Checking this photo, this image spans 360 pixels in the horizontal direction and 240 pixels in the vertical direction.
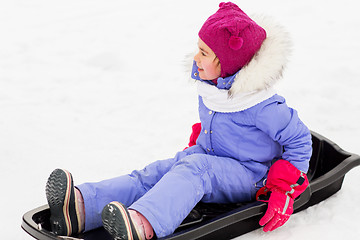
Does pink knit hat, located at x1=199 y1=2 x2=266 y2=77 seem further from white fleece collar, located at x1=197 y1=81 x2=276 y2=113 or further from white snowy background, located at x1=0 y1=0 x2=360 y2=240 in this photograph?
white snowy background, located at x1=0 y1=0 x2=360 y2=240

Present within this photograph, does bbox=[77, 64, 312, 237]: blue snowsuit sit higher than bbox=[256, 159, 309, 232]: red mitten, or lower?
higher

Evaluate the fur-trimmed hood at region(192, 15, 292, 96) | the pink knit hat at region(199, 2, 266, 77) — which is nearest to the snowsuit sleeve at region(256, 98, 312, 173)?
the fur-trimmed hood at region(192, 15, 292, 96)

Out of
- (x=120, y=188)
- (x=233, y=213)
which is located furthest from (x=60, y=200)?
(x=233, y=213)

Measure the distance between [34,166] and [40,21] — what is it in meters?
2.78

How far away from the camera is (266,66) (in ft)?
8.38

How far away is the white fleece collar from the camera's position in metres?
2.63

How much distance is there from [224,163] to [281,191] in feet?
0.86

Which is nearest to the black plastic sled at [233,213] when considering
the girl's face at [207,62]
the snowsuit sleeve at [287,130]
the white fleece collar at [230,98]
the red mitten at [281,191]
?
the red mitten at [281,191]

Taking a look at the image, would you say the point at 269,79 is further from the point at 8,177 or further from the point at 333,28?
the point at 333,28

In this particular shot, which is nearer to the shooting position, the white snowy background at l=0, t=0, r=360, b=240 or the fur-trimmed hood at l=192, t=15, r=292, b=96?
the fur-trimmed hood at l=192, t=15, r=292, b=96

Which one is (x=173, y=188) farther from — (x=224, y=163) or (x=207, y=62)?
(x=207, y=62)

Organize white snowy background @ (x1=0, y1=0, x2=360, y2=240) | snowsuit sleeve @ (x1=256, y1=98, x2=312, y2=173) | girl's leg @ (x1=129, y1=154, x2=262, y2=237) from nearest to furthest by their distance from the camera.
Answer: girl's leg @ (x1=129, y1=154, x2=262, y2=237) < snowsuit sleeve @ (x1=256, y1=98, x2=312, y2=173) < white snowy background @ (x1=0, y1=0, x2=360, y2=240)

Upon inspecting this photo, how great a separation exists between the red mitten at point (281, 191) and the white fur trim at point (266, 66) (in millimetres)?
363

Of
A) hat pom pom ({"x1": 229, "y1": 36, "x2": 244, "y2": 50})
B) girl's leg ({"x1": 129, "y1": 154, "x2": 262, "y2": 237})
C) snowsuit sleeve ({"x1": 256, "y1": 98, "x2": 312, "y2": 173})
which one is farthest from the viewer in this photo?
snowsuit sleeve ({"x1": 256, "y1": 98, "x2": 312, "y2": 173})
